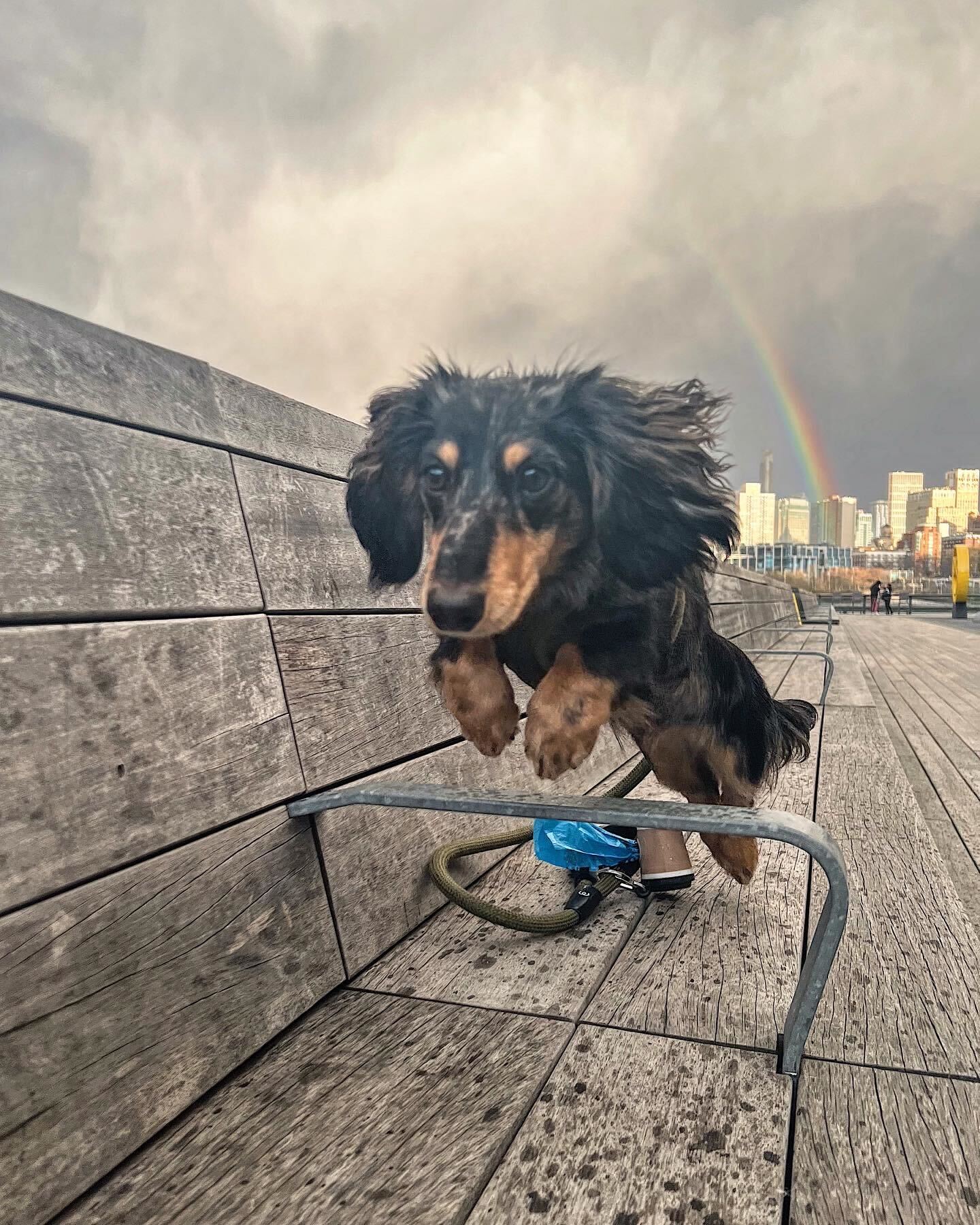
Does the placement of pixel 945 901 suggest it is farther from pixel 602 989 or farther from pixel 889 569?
pixel 889 569

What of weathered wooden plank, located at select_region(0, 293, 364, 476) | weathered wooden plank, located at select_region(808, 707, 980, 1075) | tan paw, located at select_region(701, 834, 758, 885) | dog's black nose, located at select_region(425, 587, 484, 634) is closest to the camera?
dog's black nose, located at select_region(425, 587, 484, 634)

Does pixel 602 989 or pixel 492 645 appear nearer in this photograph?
pixel 492 645

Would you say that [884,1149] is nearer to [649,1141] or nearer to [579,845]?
[649,1141]

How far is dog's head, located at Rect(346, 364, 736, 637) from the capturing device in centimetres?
119

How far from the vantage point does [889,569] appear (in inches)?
1580

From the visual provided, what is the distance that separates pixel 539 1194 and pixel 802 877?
5.39ft

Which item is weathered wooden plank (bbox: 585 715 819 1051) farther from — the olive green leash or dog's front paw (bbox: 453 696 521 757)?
dog's front paw (bbox: 453 696 521 757)

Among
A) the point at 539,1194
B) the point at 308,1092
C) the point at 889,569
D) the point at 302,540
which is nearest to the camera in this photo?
the point at 539,1194

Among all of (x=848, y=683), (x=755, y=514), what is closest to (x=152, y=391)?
(x=755, y=514)

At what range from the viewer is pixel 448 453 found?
1.31 metres

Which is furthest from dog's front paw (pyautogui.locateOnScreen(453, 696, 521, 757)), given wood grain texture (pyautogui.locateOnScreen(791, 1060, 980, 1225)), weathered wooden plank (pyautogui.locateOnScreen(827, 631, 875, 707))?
weathered wooden plank (pyautogui.locateOnScreen(827, 631, 875, 707))

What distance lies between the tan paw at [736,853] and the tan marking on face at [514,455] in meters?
1.08

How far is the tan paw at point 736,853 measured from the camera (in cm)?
190

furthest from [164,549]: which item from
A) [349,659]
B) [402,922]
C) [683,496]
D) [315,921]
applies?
[402,922]
